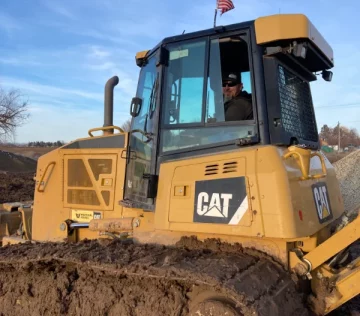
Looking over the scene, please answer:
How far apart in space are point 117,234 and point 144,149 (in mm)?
876

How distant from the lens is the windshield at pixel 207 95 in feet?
11.4

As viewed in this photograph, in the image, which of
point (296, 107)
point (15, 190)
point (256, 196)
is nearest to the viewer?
point (256, 196)

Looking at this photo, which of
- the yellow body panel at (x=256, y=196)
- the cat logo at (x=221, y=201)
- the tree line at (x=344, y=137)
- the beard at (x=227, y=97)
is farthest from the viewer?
the tree line at (x=344, y=137)

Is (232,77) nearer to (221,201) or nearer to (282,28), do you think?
(282,28)

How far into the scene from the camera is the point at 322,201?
3660mm

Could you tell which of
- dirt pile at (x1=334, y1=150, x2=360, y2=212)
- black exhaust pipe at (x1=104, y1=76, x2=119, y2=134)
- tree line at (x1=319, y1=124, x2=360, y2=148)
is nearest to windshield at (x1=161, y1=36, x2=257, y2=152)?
black exhaust pipe at (x1=104, y1=76, x2=119, y2=134)

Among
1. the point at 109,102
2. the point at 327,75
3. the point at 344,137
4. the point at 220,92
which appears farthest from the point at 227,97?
the point at 344,137

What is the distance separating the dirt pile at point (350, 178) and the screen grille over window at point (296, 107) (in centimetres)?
282

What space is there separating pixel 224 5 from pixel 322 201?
7.41 ft

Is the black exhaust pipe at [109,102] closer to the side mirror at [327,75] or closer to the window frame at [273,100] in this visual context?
the window frame at [273,100]

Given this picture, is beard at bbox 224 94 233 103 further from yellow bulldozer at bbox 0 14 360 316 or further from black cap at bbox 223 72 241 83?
black cap at bbox 223 72 241 83

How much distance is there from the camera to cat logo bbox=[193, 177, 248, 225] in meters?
3.12

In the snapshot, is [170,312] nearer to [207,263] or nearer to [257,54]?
[207,263]

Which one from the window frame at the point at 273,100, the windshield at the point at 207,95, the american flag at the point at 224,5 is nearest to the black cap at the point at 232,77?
the windshield at the point at 207,95
